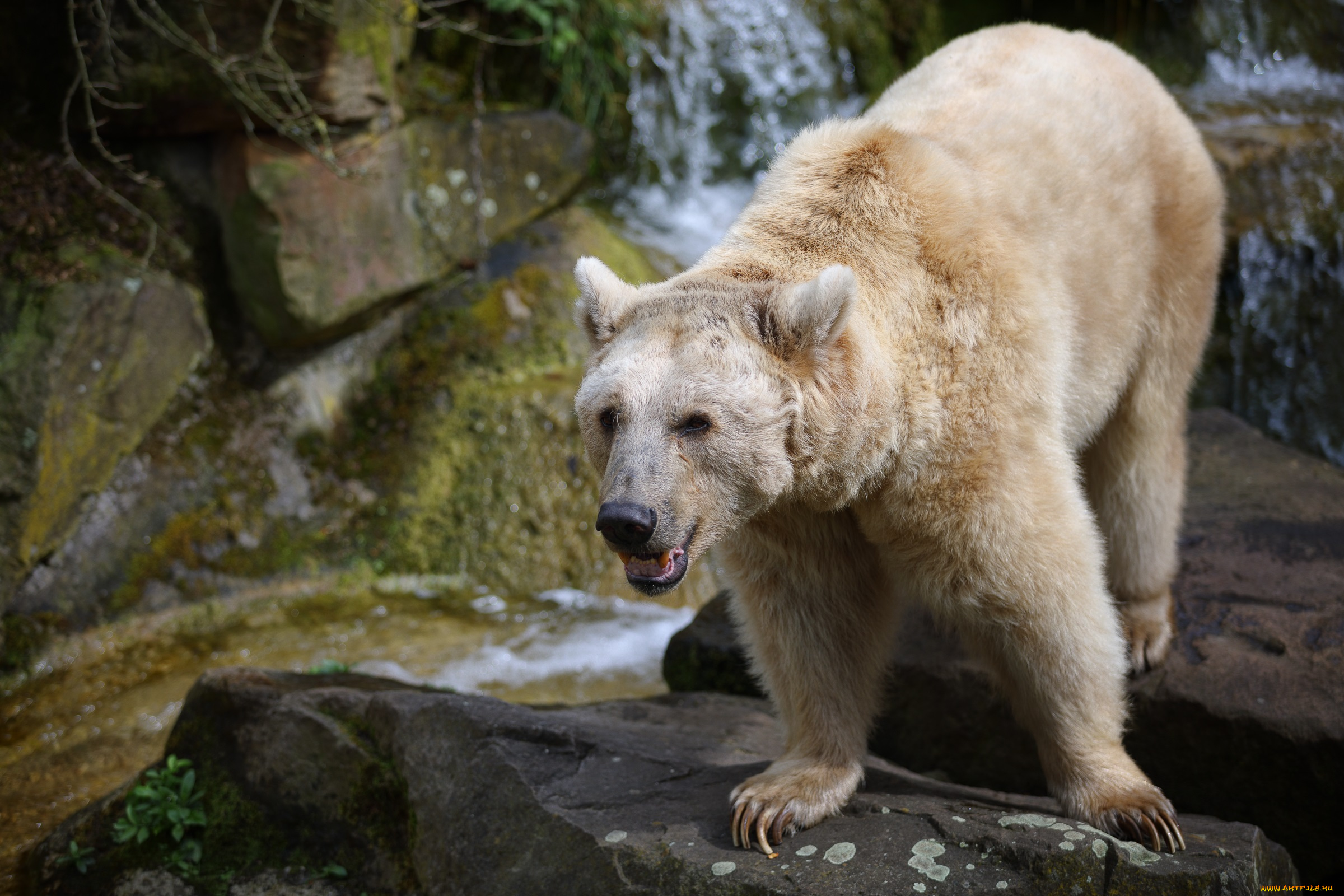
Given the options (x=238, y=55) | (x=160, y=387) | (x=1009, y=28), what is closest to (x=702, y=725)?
(x=1009, y=28)

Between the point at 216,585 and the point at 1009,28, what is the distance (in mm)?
5692

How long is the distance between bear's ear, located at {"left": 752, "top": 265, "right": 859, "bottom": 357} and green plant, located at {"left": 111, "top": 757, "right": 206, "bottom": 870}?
9.28 feet

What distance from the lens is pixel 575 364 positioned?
8383 millimetres

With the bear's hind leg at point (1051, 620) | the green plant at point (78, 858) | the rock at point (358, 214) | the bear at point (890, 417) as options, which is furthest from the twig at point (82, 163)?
the bear's hind leg at point (1051, 620)

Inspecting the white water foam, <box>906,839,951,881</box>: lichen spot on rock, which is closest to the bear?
<box>906,839,951,881</box>: lichen spot on rock

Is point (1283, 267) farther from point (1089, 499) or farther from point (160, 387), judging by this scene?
point (160, 387)

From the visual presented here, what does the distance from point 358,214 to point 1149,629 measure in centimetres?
581

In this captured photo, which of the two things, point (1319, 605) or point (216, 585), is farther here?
point (216, 585)

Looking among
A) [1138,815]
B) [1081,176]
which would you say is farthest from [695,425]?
[1081,176]

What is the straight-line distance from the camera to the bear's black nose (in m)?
2.73

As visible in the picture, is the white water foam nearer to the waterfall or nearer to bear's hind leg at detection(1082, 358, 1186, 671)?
bear's hind leg at detection(1082, 358, 1186, 671)

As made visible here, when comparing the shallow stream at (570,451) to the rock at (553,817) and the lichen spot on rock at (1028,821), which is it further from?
the lichen spot on rock at (1028,821)

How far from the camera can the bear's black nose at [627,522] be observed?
8.96 feet

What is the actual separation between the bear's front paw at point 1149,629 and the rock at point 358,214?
5099mm
